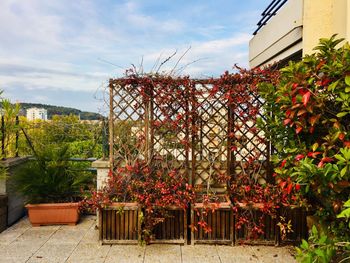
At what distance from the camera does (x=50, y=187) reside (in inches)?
178

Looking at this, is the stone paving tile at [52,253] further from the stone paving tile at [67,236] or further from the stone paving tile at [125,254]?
the stone paving tile at [125,254]

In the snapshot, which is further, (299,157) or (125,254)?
(125,254)

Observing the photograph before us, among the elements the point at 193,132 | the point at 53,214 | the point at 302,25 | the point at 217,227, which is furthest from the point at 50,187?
the point at 302,25

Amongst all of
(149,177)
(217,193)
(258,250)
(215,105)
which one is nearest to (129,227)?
(149,177)

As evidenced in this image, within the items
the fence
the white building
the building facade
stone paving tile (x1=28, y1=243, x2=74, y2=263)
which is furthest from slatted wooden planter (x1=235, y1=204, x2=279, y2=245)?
the white building

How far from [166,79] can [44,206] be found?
102 inches

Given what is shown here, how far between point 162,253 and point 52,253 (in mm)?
1329

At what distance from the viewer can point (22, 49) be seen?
5879 millimetres

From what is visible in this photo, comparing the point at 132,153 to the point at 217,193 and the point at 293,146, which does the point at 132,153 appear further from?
the point at 293,146

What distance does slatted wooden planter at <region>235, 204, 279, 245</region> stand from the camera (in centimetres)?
387

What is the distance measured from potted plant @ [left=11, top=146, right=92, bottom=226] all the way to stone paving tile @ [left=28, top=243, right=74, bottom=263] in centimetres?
68

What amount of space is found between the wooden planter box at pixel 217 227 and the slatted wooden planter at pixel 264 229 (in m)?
0.10

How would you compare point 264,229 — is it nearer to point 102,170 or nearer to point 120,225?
point 120,225

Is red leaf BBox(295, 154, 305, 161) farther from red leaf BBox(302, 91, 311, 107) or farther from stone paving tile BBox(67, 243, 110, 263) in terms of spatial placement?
stone paving tile BBox(67, 243, 110, 263)
